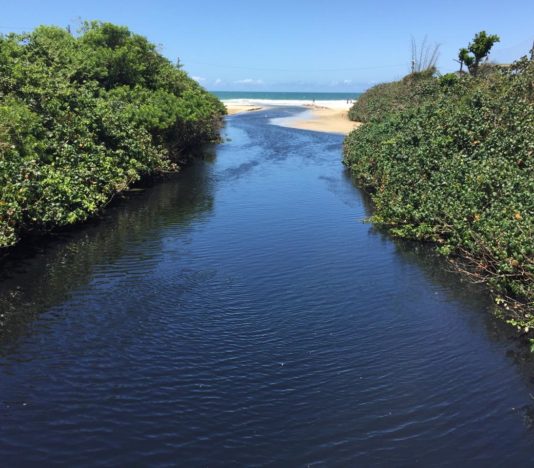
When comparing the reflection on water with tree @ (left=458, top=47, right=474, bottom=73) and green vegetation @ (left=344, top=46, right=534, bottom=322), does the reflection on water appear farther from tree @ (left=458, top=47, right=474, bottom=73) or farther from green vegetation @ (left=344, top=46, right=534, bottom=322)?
tree @ (left=458, top=47, right=474, bottom=73)

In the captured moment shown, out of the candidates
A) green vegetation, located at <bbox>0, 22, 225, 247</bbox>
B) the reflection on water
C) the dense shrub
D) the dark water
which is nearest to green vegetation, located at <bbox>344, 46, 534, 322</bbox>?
the dark water

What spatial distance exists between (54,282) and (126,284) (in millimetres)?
2095

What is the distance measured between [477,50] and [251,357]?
3066 cm

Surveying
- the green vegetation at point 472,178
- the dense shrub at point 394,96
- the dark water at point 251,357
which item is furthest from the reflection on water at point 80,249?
the dense shrub at point 394,96

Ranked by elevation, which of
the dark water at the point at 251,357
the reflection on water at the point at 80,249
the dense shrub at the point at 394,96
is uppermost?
the dense shrub at the point at 394,96

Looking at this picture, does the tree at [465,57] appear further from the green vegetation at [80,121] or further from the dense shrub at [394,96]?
the green vegetation at [80,121]

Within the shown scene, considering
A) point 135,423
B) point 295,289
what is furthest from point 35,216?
point 135,423

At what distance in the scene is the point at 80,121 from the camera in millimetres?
21891

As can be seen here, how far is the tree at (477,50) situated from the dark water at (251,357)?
2142 centimetres

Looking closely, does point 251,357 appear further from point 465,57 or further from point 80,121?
point 465,57

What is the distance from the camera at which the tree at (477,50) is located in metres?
32.9

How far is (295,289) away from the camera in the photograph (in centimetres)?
1369

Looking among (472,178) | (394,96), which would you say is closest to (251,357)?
(472,178)

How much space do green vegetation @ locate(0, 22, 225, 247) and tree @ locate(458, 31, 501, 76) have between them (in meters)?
18.2
